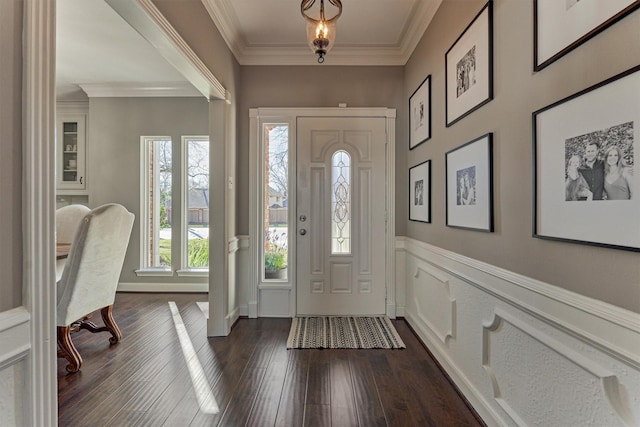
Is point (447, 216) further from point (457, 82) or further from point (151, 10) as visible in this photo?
point (151, 10)

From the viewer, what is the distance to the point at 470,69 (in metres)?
1.80

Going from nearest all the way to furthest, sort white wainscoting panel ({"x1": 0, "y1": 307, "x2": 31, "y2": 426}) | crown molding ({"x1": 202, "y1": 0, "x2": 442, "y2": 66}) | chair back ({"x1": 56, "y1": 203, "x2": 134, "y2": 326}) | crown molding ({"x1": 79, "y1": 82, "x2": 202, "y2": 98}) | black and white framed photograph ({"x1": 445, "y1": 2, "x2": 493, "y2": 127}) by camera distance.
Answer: white wainscoting panel ({"x1": 0, "y1": 307, "x2": 31, "y2": 426}) → black and white framed photograph ({"x1": 445, "y1": 2, "x2": 493, "y2": 127}) → chair back ({"x1": 56, "y1": 203, "x2": 134, "y2": 326}) → crown molding ({"x1": 202, "y1": 0, "x2": 442, "y2": 66}) → crown molding ({"x1": 79, "y1": 82, "x2": 202, "y2": 98})

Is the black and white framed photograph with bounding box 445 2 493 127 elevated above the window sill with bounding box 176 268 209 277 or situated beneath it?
elevated above

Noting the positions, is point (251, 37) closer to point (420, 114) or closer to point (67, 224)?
point (420, 114)

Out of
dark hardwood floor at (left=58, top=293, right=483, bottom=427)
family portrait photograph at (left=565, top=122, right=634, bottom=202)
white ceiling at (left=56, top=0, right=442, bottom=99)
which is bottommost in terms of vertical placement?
dark hardwood floor at (left=58, top=293, right=483, bottom=427)

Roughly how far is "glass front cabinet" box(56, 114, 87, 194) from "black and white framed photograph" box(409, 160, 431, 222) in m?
4.11

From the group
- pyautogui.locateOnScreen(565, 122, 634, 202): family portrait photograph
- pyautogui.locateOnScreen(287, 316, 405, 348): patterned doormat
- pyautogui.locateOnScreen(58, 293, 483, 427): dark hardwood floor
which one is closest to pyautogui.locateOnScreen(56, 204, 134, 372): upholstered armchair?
pyautogui.locateOnScreen(58, 293, 483, 427): dark hardwood floor

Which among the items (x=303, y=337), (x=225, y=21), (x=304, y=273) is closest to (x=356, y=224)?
(x=304, y=273)

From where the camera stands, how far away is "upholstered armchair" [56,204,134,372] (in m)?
2.07

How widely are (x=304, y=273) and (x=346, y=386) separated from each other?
134cm

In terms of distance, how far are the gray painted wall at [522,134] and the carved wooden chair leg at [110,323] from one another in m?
2.63

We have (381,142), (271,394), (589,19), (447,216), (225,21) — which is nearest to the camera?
(589,19)

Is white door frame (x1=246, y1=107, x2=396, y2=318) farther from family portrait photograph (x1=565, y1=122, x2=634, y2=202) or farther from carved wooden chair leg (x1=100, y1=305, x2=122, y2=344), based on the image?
family portrait photograph (x1=565, y1=122, x2=634, y2=202)

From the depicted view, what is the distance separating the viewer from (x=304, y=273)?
320cm
